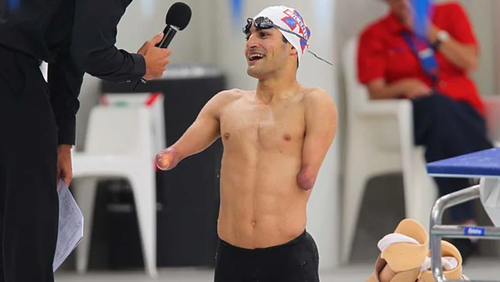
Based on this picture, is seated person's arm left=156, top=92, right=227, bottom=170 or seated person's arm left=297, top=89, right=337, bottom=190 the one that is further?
seated person's arm left=156, top=92, right=227, bottom=170

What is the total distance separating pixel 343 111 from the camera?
5336mm

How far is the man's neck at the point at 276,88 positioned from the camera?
2.53 metres

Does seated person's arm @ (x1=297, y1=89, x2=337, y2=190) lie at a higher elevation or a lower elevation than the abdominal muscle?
higher

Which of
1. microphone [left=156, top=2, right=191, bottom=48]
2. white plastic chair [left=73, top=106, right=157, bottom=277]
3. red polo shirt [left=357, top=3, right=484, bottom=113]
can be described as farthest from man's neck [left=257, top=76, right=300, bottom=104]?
red polo shirt [left=357, top=3, right=484, bottom=113]

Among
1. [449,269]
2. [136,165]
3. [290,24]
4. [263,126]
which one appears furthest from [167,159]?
[136,165]

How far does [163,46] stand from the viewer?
259 cm

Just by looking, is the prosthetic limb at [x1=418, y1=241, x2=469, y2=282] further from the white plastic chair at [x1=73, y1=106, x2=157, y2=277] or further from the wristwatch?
the wristwatch

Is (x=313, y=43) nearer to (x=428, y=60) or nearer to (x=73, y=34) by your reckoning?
(x=428, y=60)

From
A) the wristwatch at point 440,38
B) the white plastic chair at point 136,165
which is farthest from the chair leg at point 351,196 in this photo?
the white plastic chair at point 136,165

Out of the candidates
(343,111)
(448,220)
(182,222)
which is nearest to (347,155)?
(343,111)

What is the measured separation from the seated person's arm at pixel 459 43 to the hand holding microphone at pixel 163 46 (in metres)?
2.73

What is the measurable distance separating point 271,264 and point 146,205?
2.43m

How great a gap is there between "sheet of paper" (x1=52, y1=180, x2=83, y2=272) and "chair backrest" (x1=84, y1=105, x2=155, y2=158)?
2.14m

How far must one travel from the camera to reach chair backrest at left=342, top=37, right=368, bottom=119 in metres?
5.11
